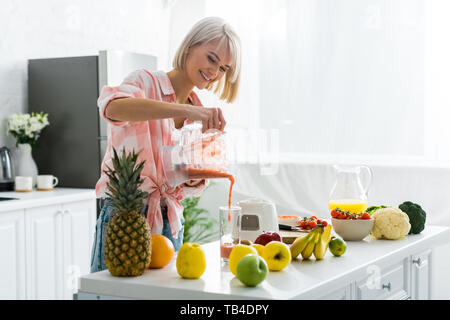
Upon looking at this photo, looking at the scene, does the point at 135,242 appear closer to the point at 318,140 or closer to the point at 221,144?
the point at 221,144

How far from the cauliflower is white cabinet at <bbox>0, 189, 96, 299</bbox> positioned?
198 centimetres

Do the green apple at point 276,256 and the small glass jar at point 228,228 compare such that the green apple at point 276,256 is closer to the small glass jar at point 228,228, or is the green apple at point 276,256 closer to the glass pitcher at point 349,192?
the small glass jar at point 228,228

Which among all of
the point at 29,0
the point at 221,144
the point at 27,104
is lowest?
the point at 221,144

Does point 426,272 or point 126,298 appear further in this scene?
point 426,272

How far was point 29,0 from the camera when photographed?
4.16 meters

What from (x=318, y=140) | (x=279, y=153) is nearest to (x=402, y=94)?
(x=318, y=140)

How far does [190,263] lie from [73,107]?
8.81 ft

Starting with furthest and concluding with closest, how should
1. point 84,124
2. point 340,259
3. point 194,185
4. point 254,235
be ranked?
1. point 84,124
2. point 194,185
3. point 254,235
4. point 340,259

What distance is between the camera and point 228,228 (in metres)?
1.85

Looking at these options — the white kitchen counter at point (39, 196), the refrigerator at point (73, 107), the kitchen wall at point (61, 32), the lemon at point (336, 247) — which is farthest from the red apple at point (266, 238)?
the kitchen wall at point (61, 32)

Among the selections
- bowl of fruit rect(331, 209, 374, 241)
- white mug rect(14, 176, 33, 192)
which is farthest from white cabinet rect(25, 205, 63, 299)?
bowl of fruit rect(331, 209, 374, 241)

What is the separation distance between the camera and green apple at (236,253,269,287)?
5.22 ft

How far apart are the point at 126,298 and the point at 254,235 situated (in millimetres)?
582

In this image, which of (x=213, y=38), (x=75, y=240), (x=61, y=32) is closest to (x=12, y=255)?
(x=75, y=240)
